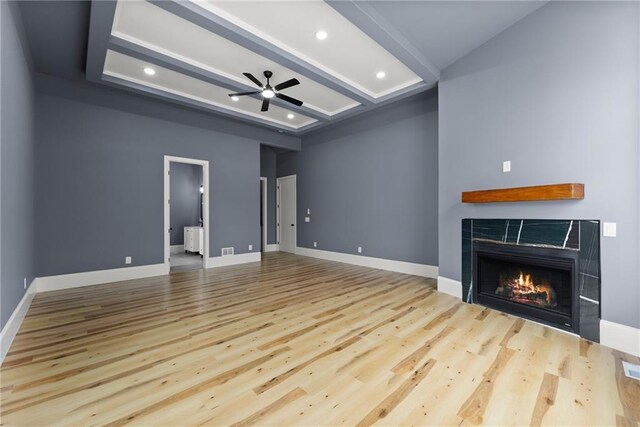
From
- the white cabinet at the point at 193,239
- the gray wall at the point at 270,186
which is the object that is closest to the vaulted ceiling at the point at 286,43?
the gray wall at the point at 270,186

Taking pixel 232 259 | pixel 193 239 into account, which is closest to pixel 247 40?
pixel 232 259

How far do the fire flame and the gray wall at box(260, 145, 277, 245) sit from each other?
262 inches

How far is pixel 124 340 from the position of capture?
102 inches

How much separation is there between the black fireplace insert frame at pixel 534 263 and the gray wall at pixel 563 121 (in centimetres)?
24

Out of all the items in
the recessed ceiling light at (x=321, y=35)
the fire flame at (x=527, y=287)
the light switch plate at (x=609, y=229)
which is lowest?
the fire flame at (x=527, y=287)

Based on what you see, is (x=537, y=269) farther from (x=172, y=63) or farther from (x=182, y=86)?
(x=182, y=86)

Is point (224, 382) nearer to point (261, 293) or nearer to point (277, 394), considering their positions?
point (277, 394)

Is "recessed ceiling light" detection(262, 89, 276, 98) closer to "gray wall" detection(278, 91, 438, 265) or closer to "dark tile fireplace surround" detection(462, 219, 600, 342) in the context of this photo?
"gray wall" detection(278, 91, 438, 265)

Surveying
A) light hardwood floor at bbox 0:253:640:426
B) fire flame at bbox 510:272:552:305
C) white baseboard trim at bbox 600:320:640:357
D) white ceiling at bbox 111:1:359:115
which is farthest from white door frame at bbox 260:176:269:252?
white baseboard trim at bbox 600:320:640:357

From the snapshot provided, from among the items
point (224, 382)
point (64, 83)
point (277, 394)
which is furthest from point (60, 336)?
point (64, 83)

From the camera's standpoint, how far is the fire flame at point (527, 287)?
10.1 feet

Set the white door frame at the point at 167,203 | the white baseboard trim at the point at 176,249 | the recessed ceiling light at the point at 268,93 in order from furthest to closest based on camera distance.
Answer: the white baseboard trim at the point at 176,249, the white door frame at the point at 167,203, the recessed ceiling light at the point at 268,93

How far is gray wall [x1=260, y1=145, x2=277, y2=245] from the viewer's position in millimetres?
8656

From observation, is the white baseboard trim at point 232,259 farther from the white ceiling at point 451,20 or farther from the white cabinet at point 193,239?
the white ceiling at point 451,20
